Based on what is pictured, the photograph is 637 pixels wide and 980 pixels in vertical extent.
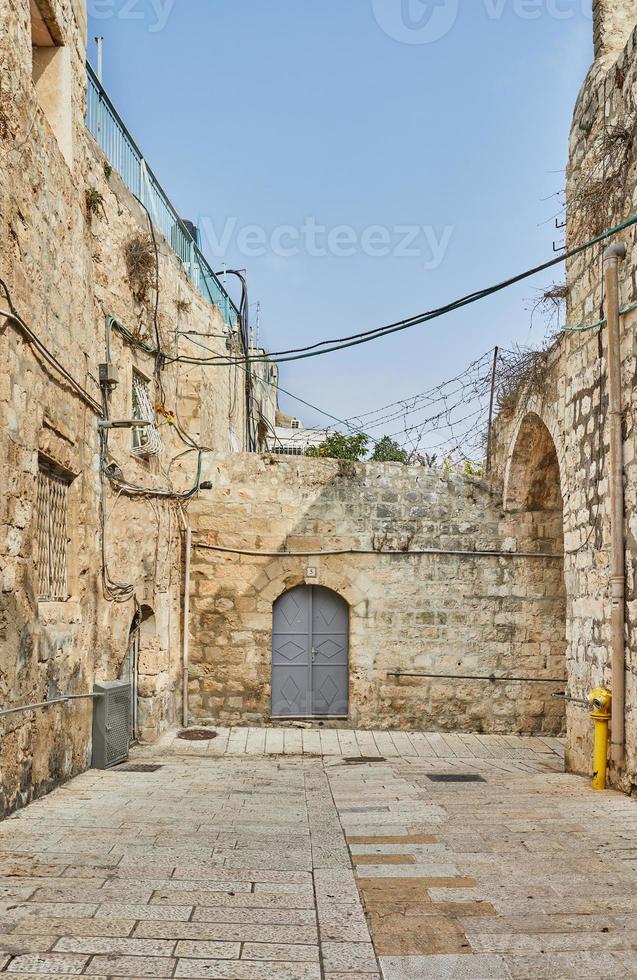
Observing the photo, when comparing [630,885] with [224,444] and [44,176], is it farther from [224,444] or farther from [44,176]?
[224,444]

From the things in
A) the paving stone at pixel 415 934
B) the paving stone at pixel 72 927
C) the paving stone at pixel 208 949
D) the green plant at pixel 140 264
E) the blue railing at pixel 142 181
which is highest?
the blue railing at pixel 142 181

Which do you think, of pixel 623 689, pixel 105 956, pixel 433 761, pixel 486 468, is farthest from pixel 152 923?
pixel 486 468

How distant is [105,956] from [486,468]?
31.3 feet

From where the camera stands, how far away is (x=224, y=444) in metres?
13.0

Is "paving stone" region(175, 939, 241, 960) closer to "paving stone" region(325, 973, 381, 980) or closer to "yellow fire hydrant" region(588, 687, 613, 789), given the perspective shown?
"paving stone" region(325, 973, 381, 980)

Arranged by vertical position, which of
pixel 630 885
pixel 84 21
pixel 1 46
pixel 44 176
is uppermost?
pixel 84 21

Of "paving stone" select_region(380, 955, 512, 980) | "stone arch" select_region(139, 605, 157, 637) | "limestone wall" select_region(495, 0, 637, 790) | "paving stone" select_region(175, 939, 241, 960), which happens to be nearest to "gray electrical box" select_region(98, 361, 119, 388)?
"stone arch" select_region(139, 605, 157, 637)

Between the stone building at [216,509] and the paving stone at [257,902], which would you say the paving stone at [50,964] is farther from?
the stone building at [216,509]

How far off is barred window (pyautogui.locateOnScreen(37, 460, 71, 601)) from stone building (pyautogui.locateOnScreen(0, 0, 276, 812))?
0.9 inches

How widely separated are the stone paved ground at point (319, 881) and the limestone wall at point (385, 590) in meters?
4.01

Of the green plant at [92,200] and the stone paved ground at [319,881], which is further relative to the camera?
Result: the green plant at [92,200]

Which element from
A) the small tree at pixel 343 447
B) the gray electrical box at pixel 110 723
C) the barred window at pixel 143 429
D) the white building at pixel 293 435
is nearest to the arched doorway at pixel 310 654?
the barred window at pixel 143 429

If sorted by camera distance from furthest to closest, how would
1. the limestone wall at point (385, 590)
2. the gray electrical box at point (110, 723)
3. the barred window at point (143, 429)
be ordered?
1. the limestone wall at point (385, 590)
2. the barred window at point (143, 429)
3. the gray electrical box at point (110, 723)

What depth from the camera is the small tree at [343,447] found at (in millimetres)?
22312
